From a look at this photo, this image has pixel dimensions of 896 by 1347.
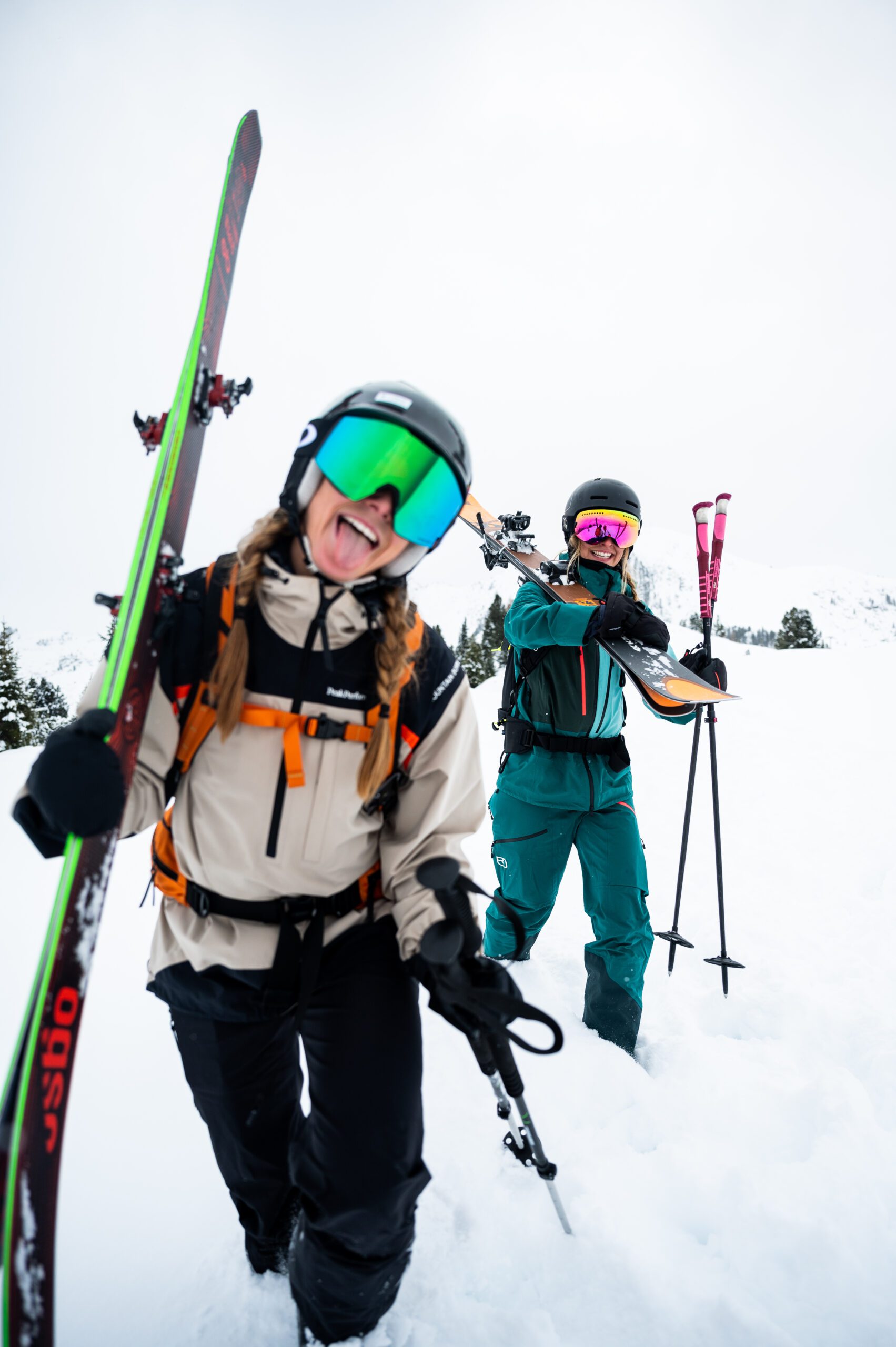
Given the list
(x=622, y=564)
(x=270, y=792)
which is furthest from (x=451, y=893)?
(x=622, y=564)

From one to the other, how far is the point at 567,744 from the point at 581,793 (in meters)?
0.28

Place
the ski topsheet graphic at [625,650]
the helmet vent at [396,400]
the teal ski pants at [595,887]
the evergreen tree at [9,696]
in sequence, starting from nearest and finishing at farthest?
the helmet vent at [396,400], the teal ski pants at [595,887], the ski topsheet graphic at [625,650], the evergreen tree at [9,696]

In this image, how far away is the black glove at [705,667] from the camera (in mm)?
3797

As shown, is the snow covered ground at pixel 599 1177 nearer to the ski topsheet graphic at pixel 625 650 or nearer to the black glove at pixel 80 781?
Result: the black glove at pixel 80 781

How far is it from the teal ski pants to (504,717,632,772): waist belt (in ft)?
0.86

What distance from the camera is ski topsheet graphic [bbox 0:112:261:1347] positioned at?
1276 millimetres

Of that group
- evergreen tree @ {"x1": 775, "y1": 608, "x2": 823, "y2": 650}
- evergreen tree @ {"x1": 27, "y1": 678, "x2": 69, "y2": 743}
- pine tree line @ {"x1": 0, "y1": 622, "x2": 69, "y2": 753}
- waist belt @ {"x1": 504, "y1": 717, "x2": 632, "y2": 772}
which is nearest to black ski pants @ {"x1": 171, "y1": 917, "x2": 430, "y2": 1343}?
waist belt @ {"x1": 504, "y1": 717, "x2": 632, "y2": 772}

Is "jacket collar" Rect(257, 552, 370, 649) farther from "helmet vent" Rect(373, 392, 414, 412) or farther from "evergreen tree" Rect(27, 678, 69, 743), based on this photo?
"evergreen tree" Rect(27, 678, 69, 743)

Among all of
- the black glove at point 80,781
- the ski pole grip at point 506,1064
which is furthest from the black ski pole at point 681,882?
the black glove at point 80,781

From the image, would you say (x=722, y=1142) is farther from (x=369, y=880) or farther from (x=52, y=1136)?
(x=52, y=1136)

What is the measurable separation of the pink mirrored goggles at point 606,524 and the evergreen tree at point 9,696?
71.8 feet

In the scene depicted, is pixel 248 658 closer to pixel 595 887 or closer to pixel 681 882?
pixel 595 887

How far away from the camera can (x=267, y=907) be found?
1.81 meters

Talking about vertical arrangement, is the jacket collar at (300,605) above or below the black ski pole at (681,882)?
above
